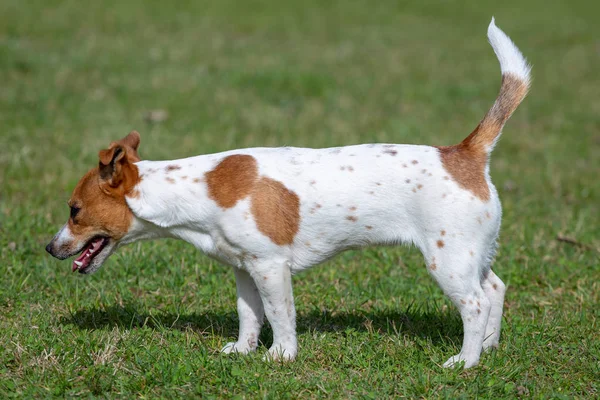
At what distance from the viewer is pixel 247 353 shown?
4.60 metres

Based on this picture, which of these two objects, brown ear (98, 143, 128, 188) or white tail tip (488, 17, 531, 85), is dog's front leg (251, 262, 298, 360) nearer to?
brown ear (98, 143, 128, 188)

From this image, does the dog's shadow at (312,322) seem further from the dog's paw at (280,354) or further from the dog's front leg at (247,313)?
the dog's paw at (280,354)

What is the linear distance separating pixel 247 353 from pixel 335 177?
113cm

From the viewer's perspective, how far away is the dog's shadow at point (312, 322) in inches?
196

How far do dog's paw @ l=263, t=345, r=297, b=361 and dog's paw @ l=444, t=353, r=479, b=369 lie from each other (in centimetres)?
86

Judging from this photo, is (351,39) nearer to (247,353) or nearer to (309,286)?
(309,286)

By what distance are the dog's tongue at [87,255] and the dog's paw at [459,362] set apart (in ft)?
6.91

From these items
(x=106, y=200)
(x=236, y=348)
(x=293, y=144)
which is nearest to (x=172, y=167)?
(x=106, y=200)

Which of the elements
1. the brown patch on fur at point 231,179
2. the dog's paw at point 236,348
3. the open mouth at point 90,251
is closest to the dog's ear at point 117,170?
the open mouth at point 90,251

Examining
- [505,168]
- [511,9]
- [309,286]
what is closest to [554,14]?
[511,9]

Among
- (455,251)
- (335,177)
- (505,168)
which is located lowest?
(505,168)

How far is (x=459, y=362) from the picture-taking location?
445 cm

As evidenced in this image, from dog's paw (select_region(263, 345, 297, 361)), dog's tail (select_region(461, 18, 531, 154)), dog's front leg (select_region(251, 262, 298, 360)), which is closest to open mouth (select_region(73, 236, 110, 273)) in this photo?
dog's front leg (select_region(251, 262, 298, 360))

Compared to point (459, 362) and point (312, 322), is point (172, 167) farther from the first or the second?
point (459, 362)
